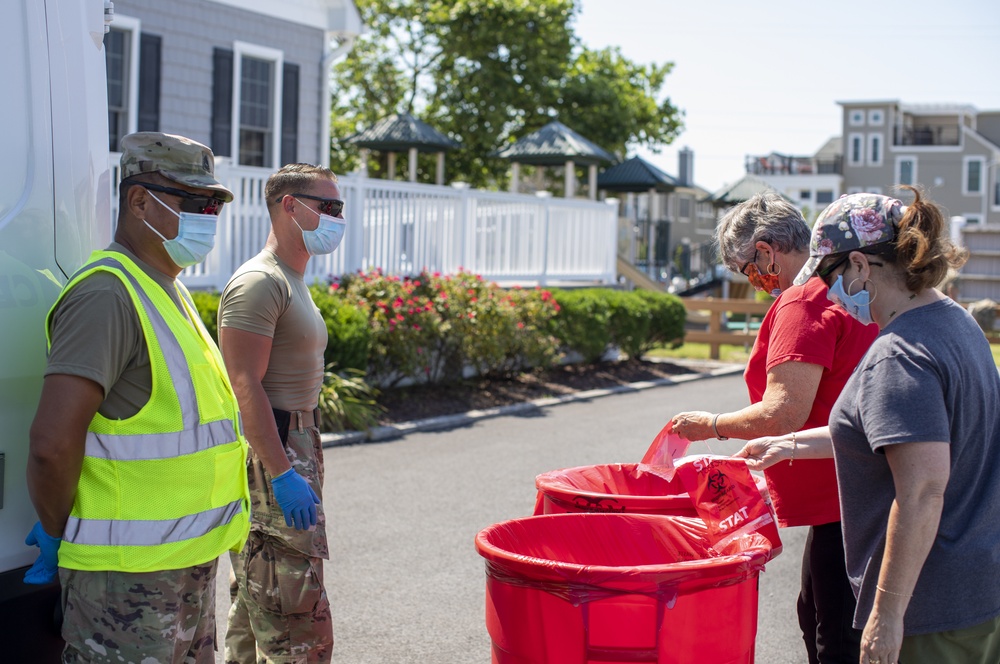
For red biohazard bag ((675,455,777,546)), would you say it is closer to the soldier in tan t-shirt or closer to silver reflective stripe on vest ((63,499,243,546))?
the soldier in tan t-shirt

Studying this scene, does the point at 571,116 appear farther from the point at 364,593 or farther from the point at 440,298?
the point at 364,593

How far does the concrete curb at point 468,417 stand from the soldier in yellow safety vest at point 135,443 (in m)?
4.62

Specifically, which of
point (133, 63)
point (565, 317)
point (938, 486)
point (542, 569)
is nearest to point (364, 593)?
point (542, 569)

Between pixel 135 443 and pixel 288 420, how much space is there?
1.04 meters

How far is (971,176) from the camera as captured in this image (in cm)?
7106

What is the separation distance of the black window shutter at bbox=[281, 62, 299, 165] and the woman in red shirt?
41.2 ft

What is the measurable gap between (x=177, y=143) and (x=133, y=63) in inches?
457

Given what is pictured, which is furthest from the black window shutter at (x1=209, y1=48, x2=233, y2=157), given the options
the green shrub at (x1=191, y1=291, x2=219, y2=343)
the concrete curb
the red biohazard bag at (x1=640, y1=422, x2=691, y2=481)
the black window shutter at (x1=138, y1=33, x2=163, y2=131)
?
the red biohazard bag at (x1=640, y1=422, x2=691, y2=481)

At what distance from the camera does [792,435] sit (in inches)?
121

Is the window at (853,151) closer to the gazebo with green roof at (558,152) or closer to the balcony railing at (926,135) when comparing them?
the balcony railing at (926,135)

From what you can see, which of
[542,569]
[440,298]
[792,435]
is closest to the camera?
[542,569]

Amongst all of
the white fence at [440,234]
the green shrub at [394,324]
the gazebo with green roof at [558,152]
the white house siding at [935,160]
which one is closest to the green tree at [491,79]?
the gazebo with green roof at [558,152]

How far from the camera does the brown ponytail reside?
241 centimetres

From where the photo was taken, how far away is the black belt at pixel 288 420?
348 centimetres
